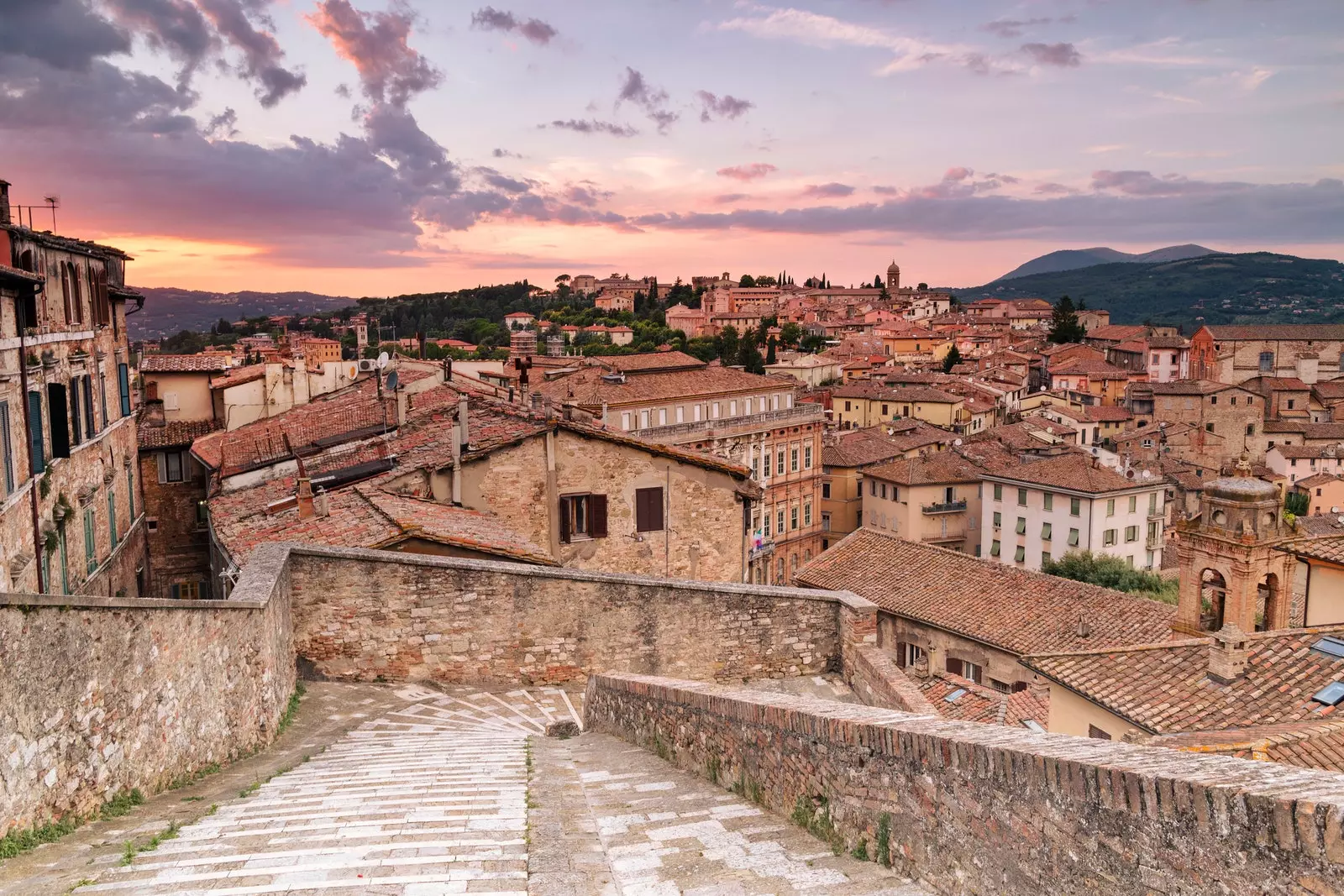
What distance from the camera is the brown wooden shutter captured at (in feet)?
61.6

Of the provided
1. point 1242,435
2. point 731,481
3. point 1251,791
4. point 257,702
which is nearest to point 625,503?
point 731,481

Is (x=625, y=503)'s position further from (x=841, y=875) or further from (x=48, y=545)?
(x=841, y=875)

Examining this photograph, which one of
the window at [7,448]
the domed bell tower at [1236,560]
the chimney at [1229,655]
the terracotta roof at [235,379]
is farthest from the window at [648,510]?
the terracotta roof at [235,379]

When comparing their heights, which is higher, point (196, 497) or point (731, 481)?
point (731, 481)

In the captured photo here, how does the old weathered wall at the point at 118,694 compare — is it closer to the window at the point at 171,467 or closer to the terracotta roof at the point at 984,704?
the terracotta roof at the point at 984,704

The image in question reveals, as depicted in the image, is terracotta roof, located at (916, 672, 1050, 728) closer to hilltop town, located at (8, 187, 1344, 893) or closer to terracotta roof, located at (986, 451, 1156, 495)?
hilltop town, located at (8, 187, 1344, 893)

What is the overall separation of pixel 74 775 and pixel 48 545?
1231cm

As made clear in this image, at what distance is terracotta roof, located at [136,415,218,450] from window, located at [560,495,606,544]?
53.2 feet

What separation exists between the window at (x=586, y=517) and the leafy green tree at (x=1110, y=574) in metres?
35.3

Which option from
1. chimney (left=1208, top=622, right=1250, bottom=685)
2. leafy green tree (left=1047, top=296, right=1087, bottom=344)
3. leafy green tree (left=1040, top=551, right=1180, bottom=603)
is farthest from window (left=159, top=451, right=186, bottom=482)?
leafy green tree (left=1047, top=296, right=1087, bottom=344)

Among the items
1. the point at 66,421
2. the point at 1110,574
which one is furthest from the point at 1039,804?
the point at 1110,574

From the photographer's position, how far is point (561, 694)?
13.6 metres

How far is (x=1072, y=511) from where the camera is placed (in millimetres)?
53750

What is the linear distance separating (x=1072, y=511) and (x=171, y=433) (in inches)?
1787
